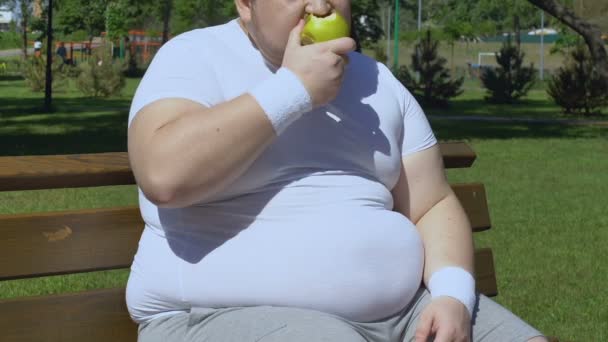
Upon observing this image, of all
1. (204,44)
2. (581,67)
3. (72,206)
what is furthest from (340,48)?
(581,67)

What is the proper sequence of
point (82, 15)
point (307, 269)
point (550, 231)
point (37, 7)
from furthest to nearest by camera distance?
1. point (37, 7)
2. point (82, 15)
3. point (550, 231)
4. point (307, 269)

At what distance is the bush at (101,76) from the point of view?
1356 inches

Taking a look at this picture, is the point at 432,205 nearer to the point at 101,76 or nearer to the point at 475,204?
the point at 475,204

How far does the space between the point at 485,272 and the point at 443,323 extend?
106 centimetres

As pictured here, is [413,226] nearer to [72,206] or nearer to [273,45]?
[273,45]

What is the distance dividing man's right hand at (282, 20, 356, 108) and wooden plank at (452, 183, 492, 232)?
116cm

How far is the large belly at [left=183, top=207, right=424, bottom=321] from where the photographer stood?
2.31 meters

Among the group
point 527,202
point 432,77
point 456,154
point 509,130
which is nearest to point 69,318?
point 456,154

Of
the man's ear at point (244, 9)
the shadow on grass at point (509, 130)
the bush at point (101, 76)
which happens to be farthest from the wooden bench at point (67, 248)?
the bush at point (101, 76)

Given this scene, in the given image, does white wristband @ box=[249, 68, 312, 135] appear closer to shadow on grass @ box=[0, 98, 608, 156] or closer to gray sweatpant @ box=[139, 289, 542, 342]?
gray sweatpant @ box=[139, 289, 542, 342]

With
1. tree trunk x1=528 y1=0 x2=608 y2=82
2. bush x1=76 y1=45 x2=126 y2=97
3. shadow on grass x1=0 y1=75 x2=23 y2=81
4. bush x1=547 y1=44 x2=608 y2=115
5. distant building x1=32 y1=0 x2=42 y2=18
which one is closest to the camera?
tree trunk x1=528 y1=0 x2=608 y2=82

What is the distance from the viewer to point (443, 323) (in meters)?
2.38

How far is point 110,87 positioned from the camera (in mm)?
34906

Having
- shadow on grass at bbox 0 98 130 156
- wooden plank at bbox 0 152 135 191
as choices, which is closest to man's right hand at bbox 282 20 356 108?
wooden plank at bbox 0 152 135 191
